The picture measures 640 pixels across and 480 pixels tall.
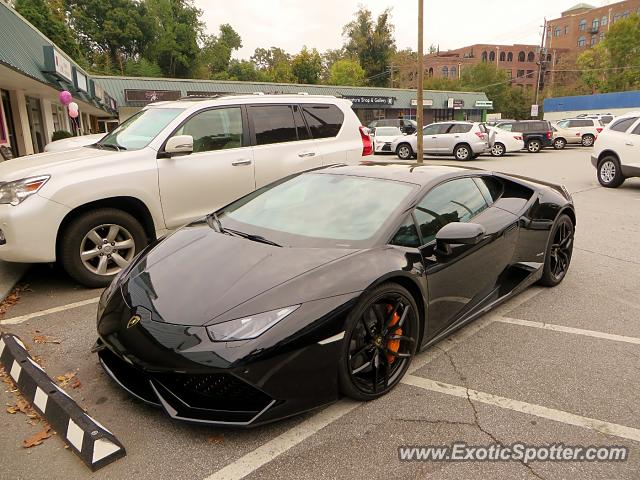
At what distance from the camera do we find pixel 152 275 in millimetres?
2889

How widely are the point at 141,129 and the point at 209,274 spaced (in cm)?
337

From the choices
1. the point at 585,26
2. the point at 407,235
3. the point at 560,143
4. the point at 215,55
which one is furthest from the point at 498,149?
the point at 585,26

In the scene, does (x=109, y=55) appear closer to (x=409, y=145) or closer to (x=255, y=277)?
(x=409, y=145)

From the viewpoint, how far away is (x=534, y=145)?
24.8 m

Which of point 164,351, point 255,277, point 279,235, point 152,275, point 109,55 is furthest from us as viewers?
point 109,55

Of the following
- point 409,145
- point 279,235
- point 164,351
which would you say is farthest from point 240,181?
point 409,145

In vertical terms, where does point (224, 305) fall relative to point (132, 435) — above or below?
above

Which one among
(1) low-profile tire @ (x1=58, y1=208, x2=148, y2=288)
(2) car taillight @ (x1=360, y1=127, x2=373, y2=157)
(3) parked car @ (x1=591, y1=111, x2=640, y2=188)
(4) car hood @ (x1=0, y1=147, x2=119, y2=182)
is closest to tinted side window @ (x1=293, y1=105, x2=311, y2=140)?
(2) car taillight @ (x1=360, y1=127, x2=373, y2=157)

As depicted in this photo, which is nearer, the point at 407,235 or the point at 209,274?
the point at 209,274

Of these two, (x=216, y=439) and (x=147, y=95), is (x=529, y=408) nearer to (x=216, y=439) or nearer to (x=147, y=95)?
(x=216, y=439)

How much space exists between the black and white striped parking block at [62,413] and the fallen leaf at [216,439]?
40 cm

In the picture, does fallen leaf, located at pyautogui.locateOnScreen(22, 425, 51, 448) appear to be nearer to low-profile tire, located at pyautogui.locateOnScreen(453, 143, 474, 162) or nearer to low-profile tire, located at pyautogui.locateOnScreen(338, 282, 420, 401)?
low-profile tire, located at pyautogui.locateOnScreen(338, 282, 420, 401)

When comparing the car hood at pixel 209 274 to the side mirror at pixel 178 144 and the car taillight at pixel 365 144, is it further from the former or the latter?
the car taillight at pixel 365 144

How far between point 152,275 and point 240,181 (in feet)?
9.33
